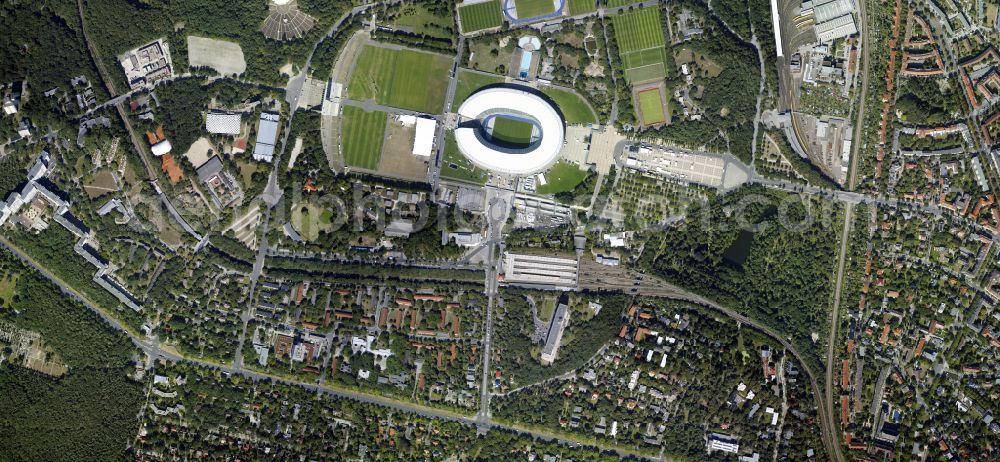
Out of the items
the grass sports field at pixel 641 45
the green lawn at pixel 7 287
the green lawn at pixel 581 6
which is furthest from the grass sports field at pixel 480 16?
the green lawn at pixel 7 287

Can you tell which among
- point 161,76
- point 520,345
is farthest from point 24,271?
point 520,345

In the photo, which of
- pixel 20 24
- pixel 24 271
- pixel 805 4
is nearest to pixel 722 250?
pixel 805 4

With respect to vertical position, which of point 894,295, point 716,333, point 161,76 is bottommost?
point 716,333

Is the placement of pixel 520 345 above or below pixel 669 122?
below

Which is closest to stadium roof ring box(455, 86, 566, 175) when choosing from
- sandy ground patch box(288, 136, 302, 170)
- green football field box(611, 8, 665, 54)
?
green football field box(611, 8, 665, 54)

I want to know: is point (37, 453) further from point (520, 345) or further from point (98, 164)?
point (520, 345)
